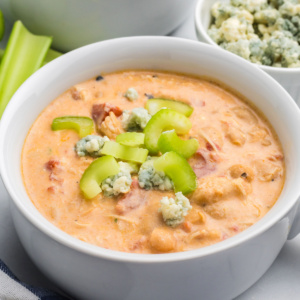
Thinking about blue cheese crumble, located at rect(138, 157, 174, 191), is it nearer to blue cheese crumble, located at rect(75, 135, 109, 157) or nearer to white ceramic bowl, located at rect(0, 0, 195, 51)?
blue cheese crumble, located at rect(75, 135, 109, 157)

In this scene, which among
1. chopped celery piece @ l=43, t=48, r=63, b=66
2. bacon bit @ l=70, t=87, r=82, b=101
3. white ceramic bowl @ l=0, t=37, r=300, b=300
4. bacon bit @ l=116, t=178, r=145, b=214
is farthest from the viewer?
chopped celery piece @ l=43, t=48, r=63, b=66

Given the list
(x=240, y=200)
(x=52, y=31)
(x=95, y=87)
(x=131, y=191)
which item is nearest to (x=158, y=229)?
(x=131, y=191)

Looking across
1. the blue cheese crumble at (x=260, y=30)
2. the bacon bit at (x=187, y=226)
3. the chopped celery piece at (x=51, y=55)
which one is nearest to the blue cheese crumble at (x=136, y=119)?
the bacon bit at (x=187, y=226)

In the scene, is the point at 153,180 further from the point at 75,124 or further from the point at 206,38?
the point at 206,38

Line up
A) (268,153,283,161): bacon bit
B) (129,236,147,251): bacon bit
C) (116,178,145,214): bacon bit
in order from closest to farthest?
(129,236,147,251): bacon bit, (116,178,145,214): bacon bit, (268,153,283,161): bacon bit

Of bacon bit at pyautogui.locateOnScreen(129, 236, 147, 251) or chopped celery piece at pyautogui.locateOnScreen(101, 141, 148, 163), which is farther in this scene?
chopped celery piece at pyautogui.locateOnScreen(101, 141, 148, 163)

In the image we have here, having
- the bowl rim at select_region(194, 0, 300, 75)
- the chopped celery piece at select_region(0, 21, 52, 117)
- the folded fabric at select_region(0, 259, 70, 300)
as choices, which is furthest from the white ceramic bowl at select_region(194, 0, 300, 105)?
the folded fabric at select_region(0, 259, 70, 300)

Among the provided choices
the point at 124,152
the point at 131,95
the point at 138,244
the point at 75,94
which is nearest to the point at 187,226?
the point at 138,244
